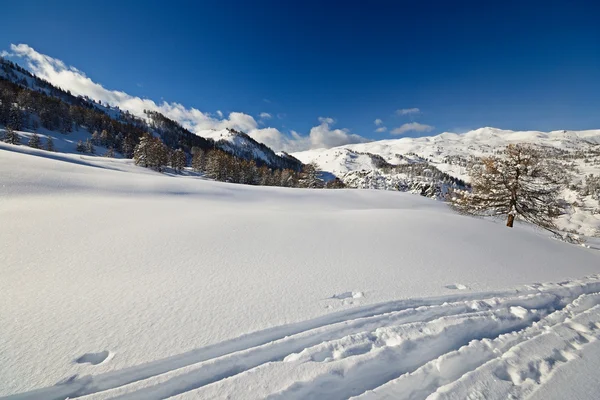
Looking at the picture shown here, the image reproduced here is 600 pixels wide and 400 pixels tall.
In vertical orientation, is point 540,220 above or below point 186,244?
above

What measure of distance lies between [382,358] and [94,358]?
335 centimetres

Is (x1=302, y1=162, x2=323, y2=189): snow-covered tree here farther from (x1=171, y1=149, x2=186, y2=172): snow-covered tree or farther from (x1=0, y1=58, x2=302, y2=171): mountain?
(x1=0, y1=58, x2=302, y2=171): mountain

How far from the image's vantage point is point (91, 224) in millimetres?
6938

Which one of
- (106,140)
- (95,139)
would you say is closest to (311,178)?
(106,140)

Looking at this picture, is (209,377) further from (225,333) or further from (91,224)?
(91,224)

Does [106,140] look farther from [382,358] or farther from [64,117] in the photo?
[382,358]

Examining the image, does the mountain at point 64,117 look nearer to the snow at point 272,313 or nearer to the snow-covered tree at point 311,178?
the snow-covered tree at point 311,178

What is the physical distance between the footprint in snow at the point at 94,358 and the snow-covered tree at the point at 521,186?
A: 17.5 m

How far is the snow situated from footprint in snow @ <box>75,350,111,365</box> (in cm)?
1

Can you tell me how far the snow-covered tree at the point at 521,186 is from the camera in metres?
13.0

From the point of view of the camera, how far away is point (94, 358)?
258 centimetres

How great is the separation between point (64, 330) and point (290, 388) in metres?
2.90

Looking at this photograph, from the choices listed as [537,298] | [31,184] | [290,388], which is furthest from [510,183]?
[31,184]

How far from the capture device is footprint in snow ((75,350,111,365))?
8.25ft
